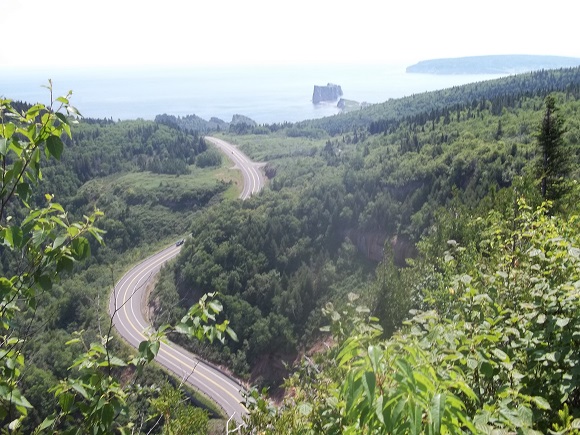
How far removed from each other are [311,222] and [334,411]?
225ft

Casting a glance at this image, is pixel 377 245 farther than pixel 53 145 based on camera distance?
Yes

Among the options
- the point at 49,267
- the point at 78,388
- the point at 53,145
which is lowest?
the point at 78,388

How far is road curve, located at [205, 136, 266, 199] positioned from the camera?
116312 mm

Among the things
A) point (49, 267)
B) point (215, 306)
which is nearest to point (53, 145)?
point (49, 267)

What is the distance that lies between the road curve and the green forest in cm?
547

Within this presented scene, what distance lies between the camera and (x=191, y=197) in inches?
4505

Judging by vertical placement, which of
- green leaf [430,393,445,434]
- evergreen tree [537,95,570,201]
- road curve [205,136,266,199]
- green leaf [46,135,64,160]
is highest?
green leaf [46,135,64,160]

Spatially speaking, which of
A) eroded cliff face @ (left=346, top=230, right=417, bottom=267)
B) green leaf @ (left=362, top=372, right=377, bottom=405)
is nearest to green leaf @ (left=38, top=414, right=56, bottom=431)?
green leaf @ (left=362, top=372, right=377, bottom=405)

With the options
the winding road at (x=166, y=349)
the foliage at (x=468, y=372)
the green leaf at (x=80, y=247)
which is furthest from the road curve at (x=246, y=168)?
the green leaf at (x=80, y=247)

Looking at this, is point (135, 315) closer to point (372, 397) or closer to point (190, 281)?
point (190, 281)

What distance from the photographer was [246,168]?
138 meters

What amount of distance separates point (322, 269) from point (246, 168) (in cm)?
7904

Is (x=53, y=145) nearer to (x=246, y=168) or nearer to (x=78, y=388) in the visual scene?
(x=78, y=388)

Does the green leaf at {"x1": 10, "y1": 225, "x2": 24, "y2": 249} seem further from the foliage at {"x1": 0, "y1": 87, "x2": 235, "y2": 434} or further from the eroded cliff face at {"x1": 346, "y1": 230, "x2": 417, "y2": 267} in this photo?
the eroded cliff face at {"x1": 346, "y1": 230, "x2": 417, "y2": 267}
